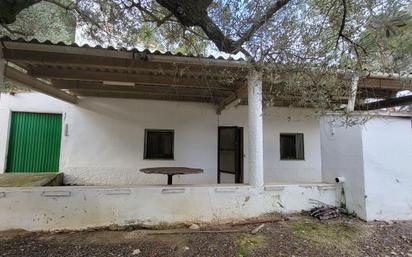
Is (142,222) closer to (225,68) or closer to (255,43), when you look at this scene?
(225,68)

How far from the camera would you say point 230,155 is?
25.3 feet

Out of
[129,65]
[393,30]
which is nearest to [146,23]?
[129,65]

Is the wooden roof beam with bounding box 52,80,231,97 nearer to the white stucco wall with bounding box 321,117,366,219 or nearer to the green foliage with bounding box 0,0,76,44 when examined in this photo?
the green foliage with bounding box 0,0,76,44

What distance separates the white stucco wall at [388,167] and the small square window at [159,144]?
15.4ft

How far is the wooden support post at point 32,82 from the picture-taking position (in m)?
4.78

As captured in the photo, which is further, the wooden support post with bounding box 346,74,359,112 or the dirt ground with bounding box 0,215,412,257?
the dirt ground with bounding box 0,215,412,257

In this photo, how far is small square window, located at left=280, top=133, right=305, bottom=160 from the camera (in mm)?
8445

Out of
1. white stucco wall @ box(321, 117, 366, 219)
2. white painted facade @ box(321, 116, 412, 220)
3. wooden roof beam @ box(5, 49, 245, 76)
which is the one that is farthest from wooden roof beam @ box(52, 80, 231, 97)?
white painted facade @ box(321, 116, 412, 220)

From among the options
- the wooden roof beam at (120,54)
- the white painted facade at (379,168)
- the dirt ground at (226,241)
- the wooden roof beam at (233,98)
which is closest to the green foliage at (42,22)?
the wooden roof beam at (120,54)

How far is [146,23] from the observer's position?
4.92 meters

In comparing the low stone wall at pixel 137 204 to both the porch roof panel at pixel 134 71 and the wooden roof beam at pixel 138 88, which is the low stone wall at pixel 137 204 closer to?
the porch roof panel at pixel 134 71

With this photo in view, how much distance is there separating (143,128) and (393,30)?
19.6ft

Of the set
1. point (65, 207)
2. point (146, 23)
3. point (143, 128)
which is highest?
point (146, 23)

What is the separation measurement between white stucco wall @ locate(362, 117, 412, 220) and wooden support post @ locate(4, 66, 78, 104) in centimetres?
608
